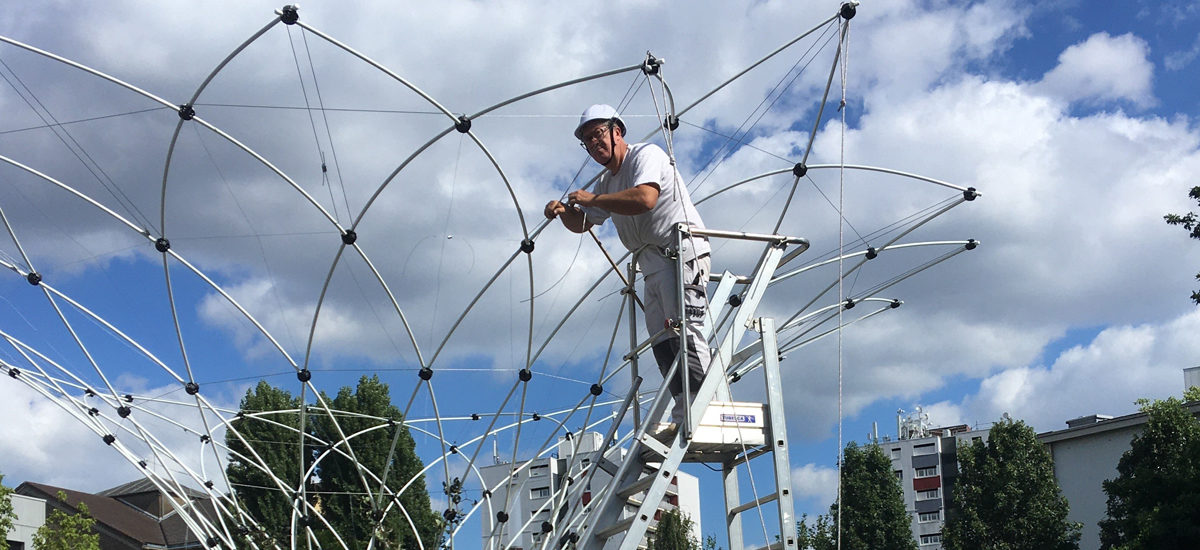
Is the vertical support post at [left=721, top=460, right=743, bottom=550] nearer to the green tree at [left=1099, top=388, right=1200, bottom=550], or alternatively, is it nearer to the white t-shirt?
the white t-shirt

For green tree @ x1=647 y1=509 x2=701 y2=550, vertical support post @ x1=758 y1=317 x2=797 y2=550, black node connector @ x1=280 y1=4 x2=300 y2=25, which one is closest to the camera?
vertical support post @ x1=758 y1=317 x2=797 y2=550

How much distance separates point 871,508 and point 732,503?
4181 cm

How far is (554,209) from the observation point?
10117 mm

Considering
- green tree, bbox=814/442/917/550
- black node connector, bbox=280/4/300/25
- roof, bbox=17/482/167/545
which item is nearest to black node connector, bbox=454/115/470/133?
black node connector, bbox=280/4/300/25

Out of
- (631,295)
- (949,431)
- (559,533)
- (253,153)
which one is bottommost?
(559,533)

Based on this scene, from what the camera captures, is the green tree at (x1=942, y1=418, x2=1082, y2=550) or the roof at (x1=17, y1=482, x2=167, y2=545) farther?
the roof at (x1=17, y1=482, x2=167, y2=545)

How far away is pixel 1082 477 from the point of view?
6869cm

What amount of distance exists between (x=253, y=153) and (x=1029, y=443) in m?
41.7

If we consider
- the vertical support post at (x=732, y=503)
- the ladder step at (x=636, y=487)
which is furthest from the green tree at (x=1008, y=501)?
the ladder step at (x=636, y=487)

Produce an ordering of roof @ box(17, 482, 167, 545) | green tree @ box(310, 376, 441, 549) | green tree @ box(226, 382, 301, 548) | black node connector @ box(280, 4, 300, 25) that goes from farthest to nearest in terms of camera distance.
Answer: roof @ box(17, 482, 167, 545) < green tree @ box(310, 376, 441, 549) < green tree @ box(226, 382, 301, 548) < black node connector @ box(280, 4, 300, 25)

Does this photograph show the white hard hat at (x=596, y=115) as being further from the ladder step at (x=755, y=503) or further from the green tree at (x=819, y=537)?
the green tree at (x=819, y=537)

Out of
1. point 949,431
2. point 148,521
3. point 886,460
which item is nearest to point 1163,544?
point 886,460

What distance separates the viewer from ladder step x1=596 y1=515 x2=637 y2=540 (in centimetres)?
933

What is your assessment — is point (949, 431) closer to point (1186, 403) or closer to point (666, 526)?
point (1186, 403)
